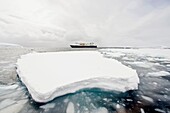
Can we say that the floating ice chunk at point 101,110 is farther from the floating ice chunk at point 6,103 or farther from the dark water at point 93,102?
the floating ice chunk at point 6,103

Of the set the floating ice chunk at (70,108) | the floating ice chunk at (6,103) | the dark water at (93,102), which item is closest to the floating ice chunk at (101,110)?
the dark water at (93,102)

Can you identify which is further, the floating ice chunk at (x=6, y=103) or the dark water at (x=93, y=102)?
the floating ice chunk at (x=6, y=103)

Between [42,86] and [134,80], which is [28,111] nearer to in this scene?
[42,86]

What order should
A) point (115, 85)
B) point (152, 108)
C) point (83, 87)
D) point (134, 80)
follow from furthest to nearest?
1. point (134, 80)
2. point (115, 85)
3. point (83, 87)
4. point (152, 108)

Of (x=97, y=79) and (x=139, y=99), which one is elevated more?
(x=97, y=79)

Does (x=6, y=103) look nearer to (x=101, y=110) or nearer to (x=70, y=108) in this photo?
(x=70, y=108)

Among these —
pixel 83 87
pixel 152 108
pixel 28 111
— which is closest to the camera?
pixel 28 111

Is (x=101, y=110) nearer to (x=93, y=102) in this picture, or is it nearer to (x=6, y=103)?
(x=93, y=102)

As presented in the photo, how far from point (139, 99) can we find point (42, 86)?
7.99 ft

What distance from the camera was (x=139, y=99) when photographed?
3.02 m

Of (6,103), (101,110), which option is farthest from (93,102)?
(6,103)

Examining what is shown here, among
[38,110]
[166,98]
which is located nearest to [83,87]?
[38,110]

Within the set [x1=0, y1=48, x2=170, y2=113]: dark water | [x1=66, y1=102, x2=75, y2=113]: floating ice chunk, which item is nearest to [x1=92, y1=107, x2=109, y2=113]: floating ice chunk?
[x1=0, y1=48, x2=170, y2=113]: dark water

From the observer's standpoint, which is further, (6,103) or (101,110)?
(6,103)
